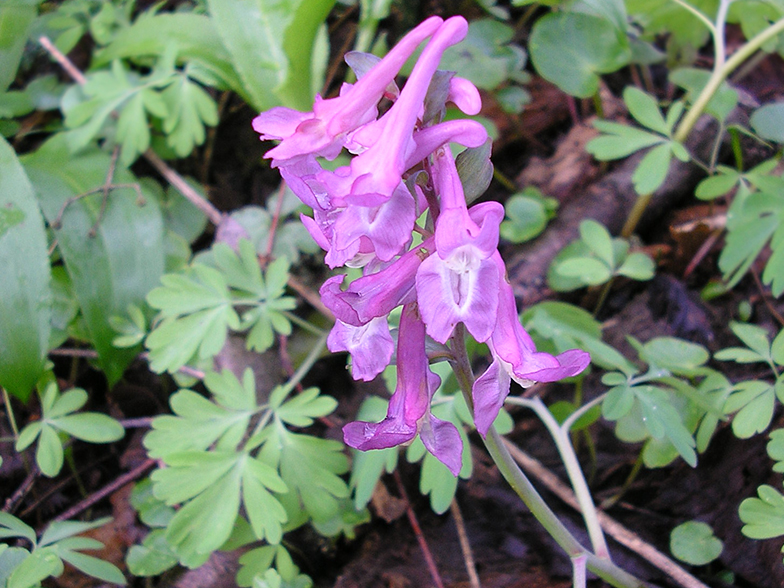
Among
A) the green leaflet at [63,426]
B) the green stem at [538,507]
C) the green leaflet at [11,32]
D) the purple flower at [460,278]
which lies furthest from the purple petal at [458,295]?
the green leaflet at [11,32]

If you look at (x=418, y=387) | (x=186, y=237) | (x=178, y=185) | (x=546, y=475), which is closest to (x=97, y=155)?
(x=178, y=185)

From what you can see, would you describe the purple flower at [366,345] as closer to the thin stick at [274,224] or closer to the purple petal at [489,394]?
the purple petal at [489,394]

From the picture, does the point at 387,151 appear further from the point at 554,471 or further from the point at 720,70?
the point at 720,70

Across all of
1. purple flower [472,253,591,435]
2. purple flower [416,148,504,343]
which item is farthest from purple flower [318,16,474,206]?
purple flower [472,253,591,435]

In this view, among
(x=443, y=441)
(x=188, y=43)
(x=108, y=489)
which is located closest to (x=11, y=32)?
(x=188, y=43)

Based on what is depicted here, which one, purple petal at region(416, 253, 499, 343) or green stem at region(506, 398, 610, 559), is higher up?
purple petal at region(416, 253, 499, 343)

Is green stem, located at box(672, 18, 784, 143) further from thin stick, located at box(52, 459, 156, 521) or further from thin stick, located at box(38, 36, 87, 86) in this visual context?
thin stick, located at box(38, 36, 87, 86)
